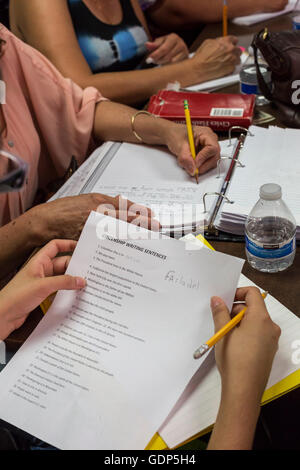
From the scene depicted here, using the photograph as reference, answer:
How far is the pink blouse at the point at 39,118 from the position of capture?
3.92ft

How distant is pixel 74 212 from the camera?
3.14ft

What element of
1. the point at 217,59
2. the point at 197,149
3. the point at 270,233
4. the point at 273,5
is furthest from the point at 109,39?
the point at 270,233

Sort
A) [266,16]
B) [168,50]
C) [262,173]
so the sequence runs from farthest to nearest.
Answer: [266,16], [168,50], [262,173]

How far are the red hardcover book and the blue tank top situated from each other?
434 mm

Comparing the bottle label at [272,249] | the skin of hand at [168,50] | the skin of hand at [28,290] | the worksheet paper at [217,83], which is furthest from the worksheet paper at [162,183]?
the skin of hand at [168,50]

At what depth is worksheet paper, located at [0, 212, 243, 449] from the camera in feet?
2.21

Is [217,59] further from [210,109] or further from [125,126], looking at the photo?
[125,126]

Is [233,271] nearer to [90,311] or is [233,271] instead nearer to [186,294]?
[186,294]

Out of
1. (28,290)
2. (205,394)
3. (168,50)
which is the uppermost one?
(168,50)

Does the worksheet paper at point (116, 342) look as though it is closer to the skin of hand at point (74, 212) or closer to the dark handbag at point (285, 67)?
the skin of hand at point (74, 212)

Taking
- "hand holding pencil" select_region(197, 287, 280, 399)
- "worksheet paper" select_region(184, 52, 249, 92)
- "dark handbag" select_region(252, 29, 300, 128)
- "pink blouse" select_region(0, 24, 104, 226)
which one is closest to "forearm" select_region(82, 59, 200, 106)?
"worksheet paper" select_region(184, 52, 249, 92)

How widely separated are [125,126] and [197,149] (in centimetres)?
25

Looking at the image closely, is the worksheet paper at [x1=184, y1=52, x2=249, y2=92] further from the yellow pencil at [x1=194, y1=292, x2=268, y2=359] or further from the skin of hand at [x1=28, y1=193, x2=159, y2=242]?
the yellow pencil at [x1=194, y1=292, x2=268, y2=359]
